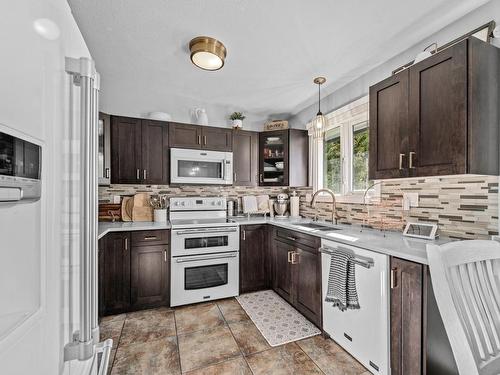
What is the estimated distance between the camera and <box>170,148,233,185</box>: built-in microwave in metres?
3.00

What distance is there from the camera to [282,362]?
1783mm

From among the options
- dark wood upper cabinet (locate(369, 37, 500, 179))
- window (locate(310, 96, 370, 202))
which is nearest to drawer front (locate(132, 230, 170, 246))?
window (locate(310, 96, 370, 202))

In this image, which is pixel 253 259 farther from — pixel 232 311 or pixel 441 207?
pixel 441 207

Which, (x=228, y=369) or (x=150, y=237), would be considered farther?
(x=150, y=237)

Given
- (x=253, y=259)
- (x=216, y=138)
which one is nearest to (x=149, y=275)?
(x=253, y=259)

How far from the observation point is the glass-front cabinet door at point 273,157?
345cm

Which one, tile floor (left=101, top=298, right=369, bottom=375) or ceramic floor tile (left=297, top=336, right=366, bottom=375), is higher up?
ceramic floor tile (left=297, top=336, right=366, bottom=375)

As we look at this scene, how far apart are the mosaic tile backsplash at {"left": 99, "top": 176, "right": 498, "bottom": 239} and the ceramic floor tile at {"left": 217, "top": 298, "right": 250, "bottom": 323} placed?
1533mm

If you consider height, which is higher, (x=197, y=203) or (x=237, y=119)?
(x=237, y=119)

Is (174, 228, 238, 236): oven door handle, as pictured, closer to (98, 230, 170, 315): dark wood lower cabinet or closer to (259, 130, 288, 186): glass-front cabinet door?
(98, 230, 170, 315): dark wood lower cabinet

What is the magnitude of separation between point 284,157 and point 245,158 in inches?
22.3

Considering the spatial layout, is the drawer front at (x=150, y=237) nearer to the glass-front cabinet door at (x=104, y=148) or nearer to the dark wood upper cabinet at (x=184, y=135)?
the glass-front cabinet door at (x=104, y=148)

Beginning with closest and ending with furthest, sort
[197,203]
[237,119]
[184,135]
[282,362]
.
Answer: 1. [282,362]
2. [184,135]
3. [197,203]
4. [237,119]

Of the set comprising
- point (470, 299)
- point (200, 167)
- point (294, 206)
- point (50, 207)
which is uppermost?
point (200, 167)
